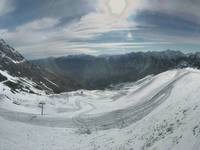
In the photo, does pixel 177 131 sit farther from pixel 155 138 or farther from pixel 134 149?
pixel 134 149

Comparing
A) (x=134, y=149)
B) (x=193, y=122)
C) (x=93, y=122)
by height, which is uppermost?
(x=93, y=122)

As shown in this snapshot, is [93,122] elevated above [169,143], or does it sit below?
above

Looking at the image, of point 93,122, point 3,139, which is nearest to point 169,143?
point 3,139

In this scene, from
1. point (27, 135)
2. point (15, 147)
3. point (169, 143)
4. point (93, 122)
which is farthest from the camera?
point (93, 122)

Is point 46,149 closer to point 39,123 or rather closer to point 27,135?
point 27,135

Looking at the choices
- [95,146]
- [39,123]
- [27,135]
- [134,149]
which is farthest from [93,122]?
[134,149]

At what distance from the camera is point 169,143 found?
721 inches

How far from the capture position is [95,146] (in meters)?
26.3

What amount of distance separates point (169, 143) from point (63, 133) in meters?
21.3

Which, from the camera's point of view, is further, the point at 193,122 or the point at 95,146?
the point at 95,146

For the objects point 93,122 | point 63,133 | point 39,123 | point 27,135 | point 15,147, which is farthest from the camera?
point 93,122

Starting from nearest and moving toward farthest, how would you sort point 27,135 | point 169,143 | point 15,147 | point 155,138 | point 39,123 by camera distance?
point 169,143, point 155,138, point 15,147, point 27,135, point 39,123

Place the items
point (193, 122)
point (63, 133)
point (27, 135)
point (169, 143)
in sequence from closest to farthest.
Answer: point (169, 143) → point (193, 122) → point (27, 135) → point (63, 133)

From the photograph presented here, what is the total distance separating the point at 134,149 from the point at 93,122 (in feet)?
84.4
